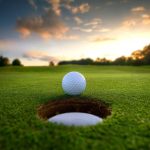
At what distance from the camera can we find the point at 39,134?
5480 mm

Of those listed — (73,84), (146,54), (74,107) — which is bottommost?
(74,107)

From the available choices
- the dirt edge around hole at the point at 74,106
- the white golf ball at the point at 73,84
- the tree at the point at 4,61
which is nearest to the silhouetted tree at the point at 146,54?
the tree at the point at 4,61

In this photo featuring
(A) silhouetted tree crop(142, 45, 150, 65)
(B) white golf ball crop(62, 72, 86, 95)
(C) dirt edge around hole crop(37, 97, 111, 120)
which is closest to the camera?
(C) dirt edge around hole crop(37, 97, 111, 120)

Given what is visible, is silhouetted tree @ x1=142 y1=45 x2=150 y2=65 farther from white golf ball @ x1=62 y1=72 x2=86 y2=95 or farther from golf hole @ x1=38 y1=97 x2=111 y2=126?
golf hole @ x1=38 y1=97 x2=111 y2=126

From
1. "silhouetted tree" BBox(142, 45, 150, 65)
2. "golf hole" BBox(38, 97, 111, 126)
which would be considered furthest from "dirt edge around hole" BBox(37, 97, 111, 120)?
"silhouetted tree" BBox(142, 45, 150, 65)

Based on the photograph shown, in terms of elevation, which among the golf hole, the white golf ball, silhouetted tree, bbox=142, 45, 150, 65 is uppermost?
silhouetted tree, bbox=142, 45, 150, 65

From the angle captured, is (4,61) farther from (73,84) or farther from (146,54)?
(73,84)

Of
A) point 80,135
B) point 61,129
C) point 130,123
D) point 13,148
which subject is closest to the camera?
point 13,148

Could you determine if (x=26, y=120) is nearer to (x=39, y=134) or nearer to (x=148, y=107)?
(x=39, y=134)

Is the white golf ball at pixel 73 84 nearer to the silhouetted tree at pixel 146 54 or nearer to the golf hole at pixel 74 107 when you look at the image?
the golf hole at pixel 74 107

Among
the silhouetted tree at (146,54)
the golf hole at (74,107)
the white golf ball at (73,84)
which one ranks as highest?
the silhouetted tree at (146,54)

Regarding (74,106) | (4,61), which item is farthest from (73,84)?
(4,61)

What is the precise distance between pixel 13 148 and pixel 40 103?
12.0 ft

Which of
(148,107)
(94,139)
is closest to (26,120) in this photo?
(94,139)
